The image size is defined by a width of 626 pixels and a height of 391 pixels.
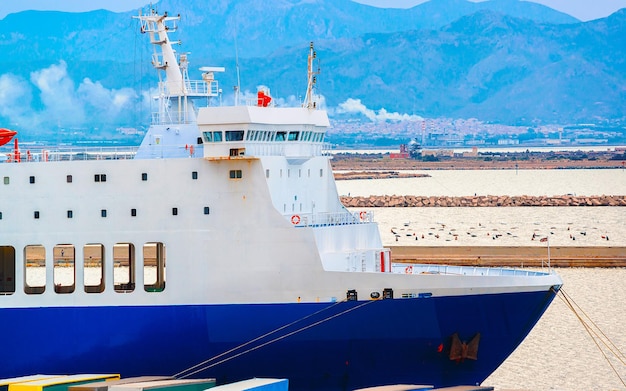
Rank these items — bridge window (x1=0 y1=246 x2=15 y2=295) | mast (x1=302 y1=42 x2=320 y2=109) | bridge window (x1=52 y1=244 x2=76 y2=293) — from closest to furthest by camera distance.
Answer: mast (x1=302 y1=42 x2=320 y2=109), bridge window (x1=0 y1=246 x2=15 y2=295), bridge window (x1=52 y1=244 x2=76 y2=293)

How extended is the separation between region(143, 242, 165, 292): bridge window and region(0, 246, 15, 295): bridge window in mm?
2962

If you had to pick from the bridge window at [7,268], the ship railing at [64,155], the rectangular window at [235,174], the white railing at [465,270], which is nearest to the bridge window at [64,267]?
the bridge window at [7,268]

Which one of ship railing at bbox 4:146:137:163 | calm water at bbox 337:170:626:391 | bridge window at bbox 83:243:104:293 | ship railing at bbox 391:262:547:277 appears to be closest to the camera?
ship railing at bbox 4:146:137:163

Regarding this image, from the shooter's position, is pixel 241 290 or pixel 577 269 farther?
pixel 577 269

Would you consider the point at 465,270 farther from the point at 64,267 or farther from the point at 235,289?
the point at 64,267

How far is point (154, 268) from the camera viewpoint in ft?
137

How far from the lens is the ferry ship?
2258 cm

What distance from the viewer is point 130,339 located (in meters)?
23.0

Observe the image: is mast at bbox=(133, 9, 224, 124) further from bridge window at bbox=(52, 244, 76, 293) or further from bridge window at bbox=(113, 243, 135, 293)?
bridge window at bbox=(52, 244, 76, 293)

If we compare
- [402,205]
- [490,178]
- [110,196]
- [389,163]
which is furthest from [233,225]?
[389,163]

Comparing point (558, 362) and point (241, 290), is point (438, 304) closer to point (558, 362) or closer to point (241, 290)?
point (241, 290)

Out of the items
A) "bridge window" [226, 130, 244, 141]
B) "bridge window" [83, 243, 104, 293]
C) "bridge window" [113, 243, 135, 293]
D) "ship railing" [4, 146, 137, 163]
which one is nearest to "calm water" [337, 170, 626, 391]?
"bridge window" [226, 130, 244, 141]

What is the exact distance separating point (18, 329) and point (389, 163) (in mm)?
157605

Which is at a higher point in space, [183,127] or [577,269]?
[183,127]
